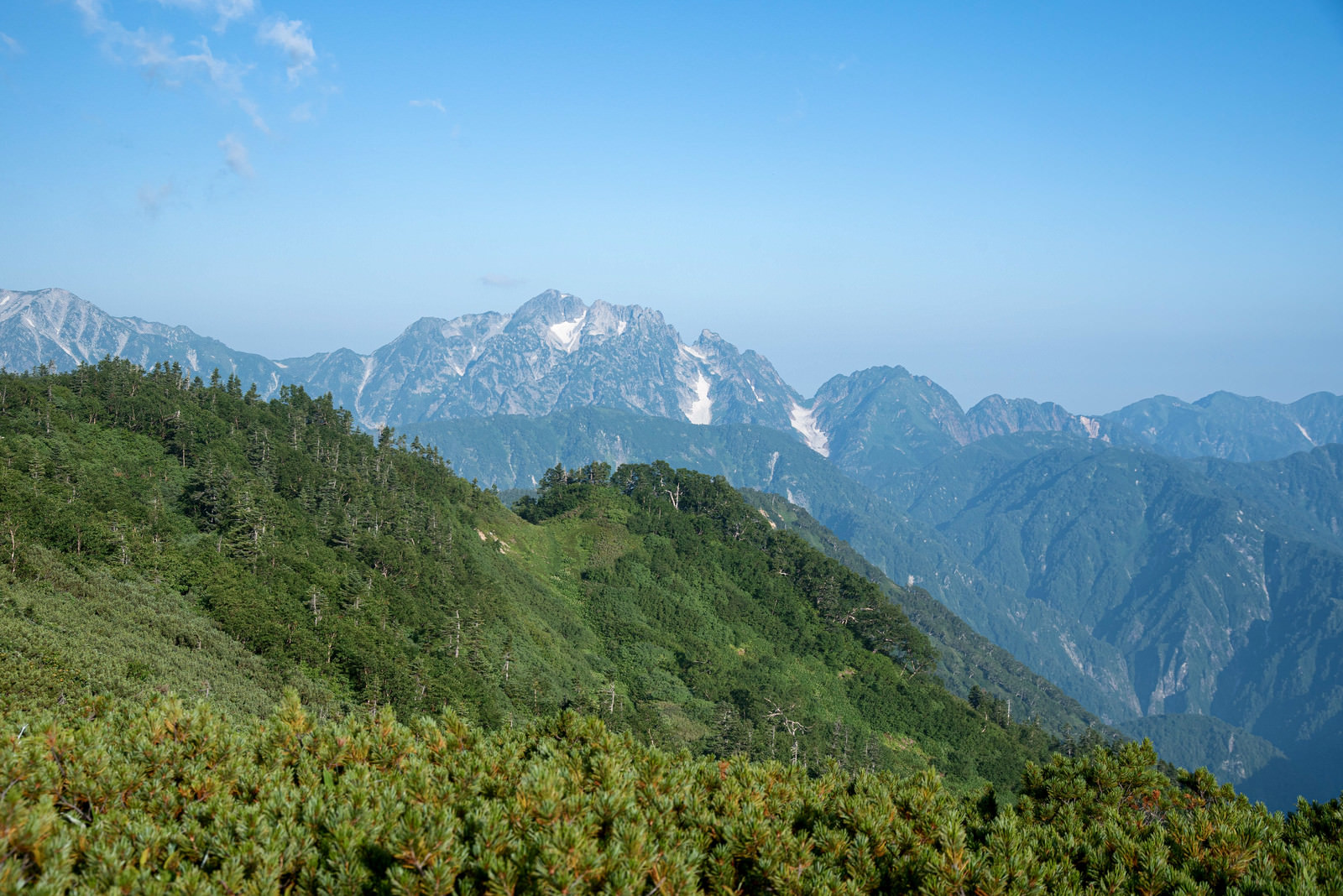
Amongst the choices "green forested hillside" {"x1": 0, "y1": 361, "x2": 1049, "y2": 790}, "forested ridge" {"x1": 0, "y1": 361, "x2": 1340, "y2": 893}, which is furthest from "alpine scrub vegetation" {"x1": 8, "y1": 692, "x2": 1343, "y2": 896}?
"green forested hillside" {"x1": 0, "y1": 361, "x2": 1049, "y2": 790}

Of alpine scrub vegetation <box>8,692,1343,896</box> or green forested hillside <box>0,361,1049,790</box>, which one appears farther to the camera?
green forested hillside <box>0,361,1049,790</box>

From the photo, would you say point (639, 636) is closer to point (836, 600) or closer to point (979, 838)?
point (836, 600)

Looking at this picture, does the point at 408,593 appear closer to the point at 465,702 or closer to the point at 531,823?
the point at 465,702

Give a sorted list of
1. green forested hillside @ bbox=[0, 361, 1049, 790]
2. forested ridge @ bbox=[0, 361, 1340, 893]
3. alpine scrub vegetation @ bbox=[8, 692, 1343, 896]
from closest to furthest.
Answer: alpine scrub vegetation @ bbox=[8, 692, 1343, 896]
forested ridge @ bbox=[0, 361, 1340, 893]
green forested hillside @ bbox=[0, 361, 1049, 790]

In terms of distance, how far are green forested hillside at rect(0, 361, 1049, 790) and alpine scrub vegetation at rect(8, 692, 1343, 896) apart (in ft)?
78.6

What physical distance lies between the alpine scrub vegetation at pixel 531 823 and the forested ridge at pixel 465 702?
0.26ft

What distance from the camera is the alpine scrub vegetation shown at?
1185 cm

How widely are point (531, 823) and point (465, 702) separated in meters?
59.1

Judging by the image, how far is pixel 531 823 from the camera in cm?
1340

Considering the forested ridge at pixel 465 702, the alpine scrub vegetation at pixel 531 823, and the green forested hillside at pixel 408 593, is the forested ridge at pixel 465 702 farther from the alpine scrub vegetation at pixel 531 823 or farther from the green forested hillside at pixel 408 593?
the green forested hillside at pixel 408 593

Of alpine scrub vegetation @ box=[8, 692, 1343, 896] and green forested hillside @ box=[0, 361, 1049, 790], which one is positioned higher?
alpine scrub vegetation @ box=[8, 692, 1343, 896]

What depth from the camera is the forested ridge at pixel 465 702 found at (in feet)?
43.3

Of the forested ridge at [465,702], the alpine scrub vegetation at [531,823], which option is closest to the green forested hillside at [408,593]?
the forested ridge at [465,702]

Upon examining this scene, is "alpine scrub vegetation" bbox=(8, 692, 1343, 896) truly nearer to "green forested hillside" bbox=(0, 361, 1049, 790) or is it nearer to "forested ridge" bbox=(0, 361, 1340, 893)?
"forested ridge" bbox=(0, 361, 1340, 893)
